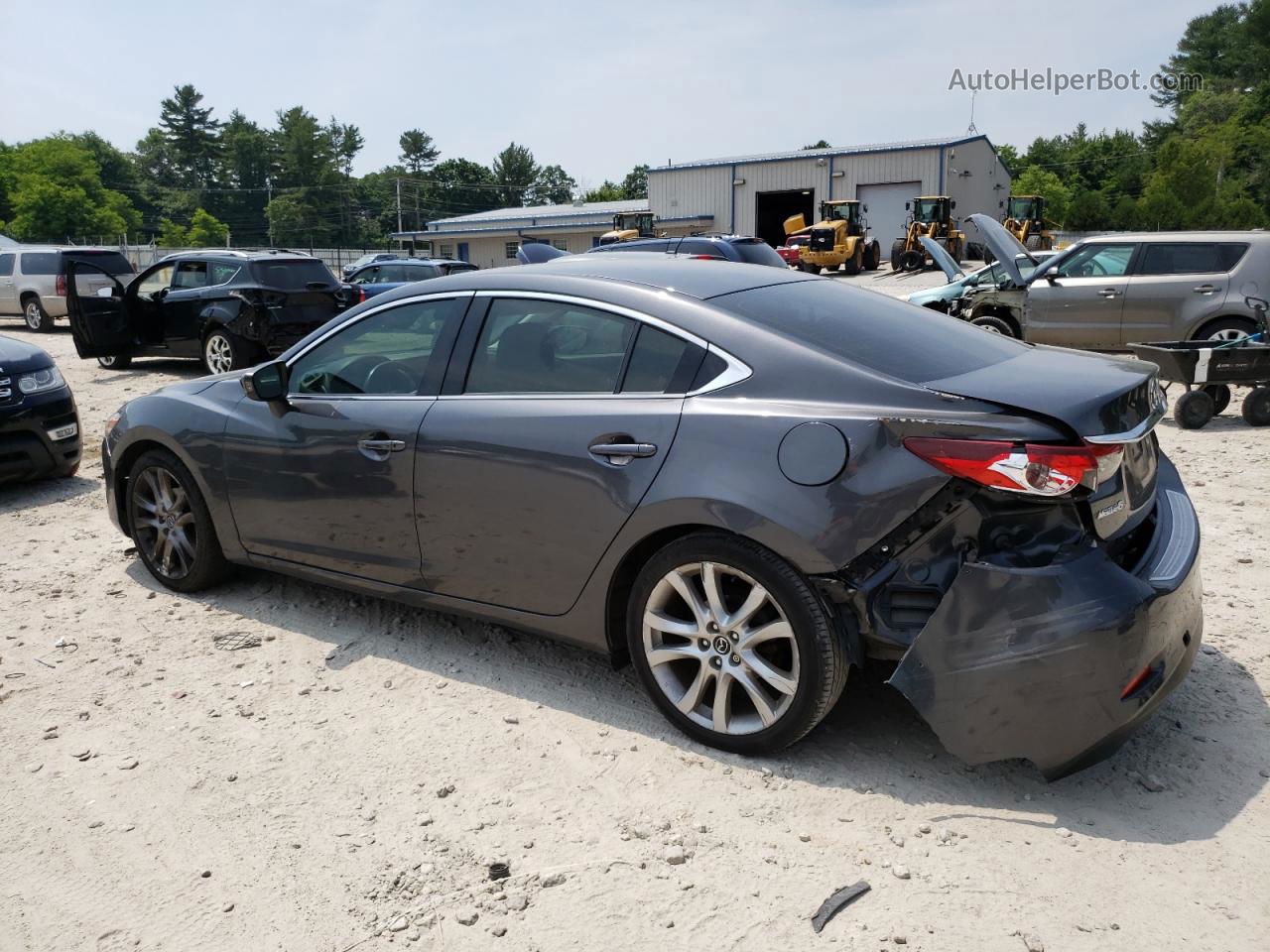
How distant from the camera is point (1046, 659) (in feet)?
8.84

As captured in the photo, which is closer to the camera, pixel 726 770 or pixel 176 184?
pixel 726 770

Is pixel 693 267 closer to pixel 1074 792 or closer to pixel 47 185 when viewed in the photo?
pixel 1074 792

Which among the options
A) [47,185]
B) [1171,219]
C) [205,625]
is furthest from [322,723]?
[47,185]

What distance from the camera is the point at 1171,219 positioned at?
170 feet

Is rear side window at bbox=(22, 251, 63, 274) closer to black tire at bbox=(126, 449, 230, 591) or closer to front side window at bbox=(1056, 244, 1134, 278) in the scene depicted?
black tire at bbox=(126, 449, 230, 591)

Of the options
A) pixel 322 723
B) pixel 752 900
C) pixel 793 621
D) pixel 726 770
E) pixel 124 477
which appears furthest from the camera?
pixel 124 477

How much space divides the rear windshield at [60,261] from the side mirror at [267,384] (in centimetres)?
1710

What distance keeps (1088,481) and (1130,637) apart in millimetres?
439

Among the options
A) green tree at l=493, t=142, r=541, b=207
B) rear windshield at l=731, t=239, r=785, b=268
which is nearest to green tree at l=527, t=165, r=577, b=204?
green tree at l=493, t=142, r=541, b=207

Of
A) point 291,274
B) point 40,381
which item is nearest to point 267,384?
point 40,381

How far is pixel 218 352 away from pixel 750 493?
11568mm

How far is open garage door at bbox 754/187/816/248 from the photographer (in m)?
47.5

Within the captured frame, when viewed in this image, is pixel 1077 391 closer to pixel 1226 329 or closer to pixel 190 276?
pixel 1226 329

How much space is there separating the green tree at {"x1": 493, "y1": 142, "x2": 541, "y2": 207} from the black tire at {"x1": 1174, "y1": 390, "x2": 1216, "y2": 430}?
111696mm
